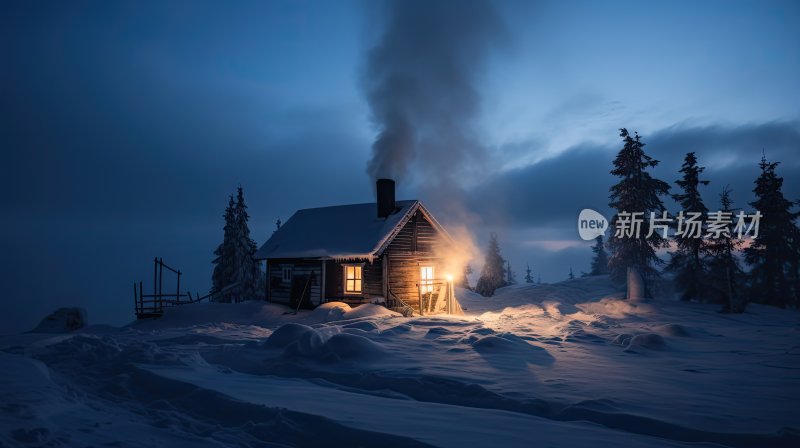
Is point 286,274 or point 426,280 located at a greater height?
point 286,274

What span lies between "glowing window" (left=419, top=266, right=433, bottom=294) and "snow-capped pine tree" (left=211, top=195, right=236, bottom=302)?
17899mm

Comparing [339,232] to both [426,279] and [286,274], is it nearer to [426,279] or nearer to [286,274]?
[286,274]

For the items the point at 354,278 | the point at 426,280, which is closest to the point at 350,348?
the point at 354,278

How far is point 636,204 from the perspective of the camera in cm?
2689

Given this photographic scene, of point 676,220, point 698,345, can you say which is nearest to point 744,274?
point 676,220

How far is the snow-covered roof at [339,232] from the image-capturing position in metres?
22.2

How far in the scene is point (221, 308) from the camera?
21812 mm

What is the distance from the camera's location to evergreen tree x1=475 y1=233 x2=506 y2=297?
4806cm

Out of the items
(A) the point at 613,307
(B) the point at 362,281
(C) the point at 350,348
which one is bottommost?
(A) the point at 613,307

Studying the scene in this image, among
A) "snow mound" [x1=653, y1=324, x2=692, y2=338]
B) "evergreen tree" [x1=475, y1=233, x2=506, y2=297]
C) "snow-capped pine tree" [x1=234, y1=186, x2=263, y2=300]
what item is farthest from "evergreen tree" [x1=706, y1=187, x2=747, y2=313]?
"snow-capped pine tree" [x1=234, y1=186, x2=263, y2=300]

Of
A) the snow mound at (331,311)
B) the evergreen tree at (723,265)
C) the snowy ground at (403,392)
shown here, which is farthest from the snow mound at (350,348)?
the evergreen tree at (723,265)

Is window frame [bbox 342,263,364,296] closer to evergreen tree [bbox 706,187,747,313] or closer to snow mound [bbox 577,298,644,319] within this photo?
snow mound [bbox 577,298,644,319]

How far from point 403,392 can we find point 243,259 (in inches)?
1205

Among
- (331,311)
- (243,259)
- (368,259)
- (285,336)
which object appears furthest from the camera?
(243,259)
